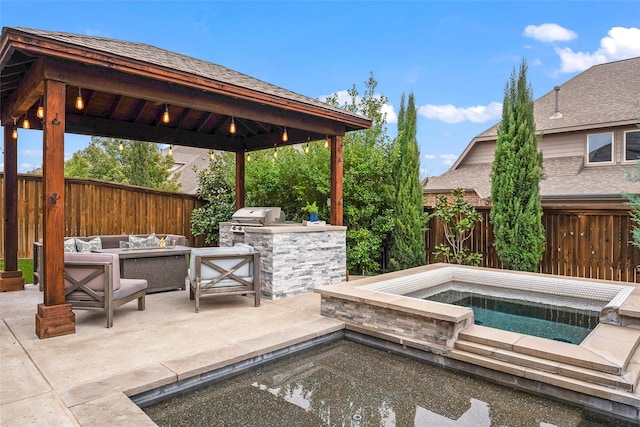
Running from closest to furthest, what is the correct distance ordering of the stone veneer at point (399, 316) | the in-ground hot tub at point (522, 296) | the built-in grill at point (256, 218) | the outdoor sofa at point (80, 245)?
the stone veneer at point (399, 316), the in-ground hot tub at point (522, 296), the outdoor sofa at point (80, 245), the built-in grill at point (256, 218)

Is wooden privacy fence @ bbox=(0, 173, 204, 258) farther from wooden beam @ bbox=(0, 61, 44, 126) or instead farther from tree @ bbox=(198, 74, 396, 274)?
wooden beam @ bbox=(0, 61, 44, 126)

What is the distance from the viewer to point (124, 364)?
3297mm

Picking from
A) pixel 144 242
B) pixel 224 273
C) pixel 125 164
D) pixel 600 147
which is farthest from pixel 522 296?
pixel 125 164

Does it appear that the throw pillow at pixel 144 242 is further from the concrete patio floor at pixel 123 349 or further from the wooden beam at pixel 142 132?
the wooden beam at pixel 142 132

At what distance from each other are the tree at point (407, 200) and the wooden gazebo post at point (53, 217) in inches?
230

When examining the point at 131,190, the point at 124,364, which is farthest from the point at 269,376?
the point at 131,190

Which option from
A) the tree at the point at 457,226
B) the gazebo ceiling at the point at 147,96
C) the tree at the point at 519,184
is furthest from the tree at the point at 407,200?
the gazebo ceiling at the point at 147,96

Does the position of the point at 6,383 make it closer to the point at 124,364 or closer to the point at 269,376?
the point at 124,364

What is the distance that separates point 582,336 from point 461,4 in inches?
306

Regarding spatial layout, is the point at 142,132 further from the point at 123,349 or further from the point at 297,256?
the point at 123,349

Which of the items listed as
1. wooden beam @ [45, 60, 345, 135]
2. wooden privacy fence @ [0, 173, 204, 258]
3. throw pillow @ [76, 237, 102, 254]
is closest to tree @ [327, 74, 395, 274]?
wooden beam @ [45, 60, 345, 135]

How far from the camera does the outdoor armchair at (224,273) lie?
5082 millimetres

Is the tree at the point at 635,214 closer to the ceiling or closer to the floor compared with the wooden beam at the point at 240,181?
closer to the floor

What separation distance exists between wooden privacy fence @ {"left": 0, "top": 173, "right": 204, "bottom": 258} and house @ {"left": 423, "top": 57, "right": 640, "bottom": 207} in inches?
273
